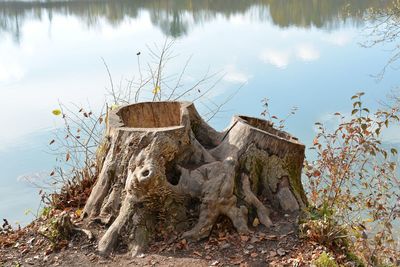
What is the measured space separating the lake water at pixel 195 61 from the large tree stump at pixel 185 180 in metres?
2.94

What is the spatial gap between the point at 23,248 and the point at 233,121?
6.79 ft

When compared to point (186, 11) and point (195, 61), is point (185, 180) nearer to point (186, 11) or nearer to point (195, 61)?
point (195, 61)

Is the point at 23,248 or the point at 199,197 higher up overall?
the point at 199,197

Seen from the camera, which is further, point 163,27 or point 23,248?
point 163,27

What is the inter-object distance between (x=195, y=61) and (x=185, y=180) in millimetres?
10884

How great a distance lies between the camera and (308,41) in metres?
19.3

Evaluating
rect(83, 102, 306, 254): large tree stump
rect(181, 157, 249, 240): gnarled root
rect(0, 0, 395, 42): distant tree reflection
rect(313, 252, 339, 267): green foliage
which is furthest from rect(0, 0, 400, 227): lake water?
rect(313, 252, 339, 267): green foliage

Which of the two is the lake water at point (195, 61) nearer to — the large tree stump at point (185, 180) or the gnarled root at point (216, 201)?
the large tree stump at point (185, 180)

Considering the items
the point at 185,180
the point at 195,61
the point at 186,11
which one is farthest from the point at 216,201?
the point at 186,11

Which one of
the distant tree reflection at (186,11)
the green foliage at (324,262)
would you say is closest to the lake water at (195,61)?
the distant tree reflection at (186,11)

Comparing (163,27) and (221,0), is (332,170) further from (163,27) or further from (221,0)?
(221,0)

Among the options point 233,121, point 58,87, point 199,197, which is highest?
point 233,121

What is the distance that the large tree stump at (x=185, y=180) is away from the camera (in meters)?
3.96

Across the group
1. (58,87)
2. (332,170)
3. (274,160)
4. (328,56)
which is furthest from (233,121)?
(328,56)
